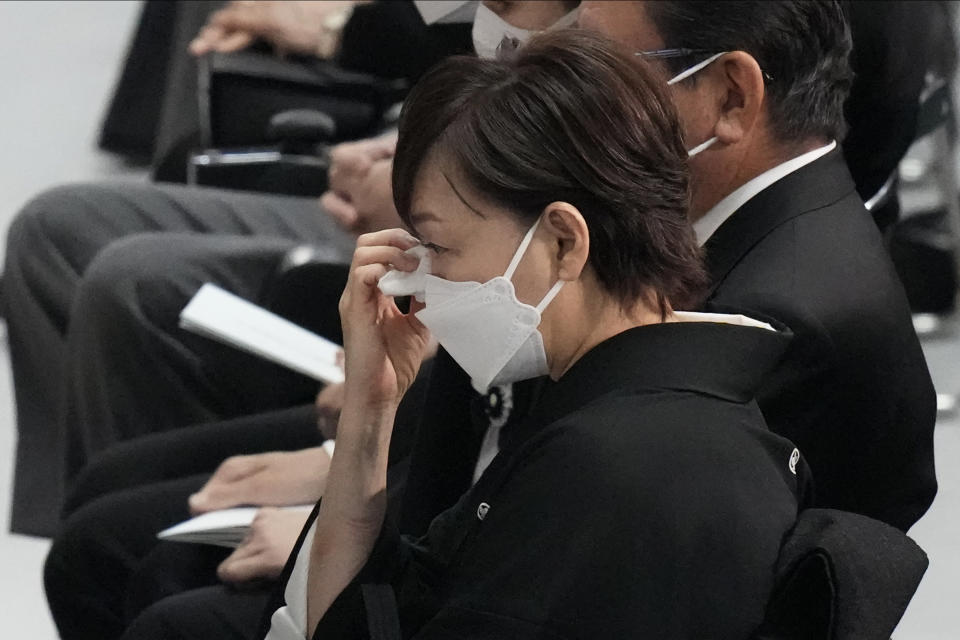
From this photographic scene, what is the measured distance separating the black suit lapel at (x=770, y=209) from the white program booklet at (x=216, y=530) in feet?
1.75

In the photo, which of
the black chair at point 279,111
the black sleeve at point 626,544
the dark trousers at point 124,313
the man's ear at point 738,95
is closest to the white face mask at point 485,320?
the black sleeve at point 626,544

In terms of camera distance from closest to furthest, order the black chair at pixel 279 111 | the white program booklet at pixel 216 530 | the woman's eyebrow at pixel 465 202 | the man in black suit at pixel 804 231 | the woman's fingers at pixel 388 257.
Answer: the woman's eyebrow at pixel 465 202 < the woman's fingers at pixel 388 257 < the man in black suit at pixel 804 231 < the white program booklet at pixel 216 530 < the black chair at pixel 279 111

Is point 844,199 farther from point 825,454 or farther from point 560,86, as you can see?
point 560,86

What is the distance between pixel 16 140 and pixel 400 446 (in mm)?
2529

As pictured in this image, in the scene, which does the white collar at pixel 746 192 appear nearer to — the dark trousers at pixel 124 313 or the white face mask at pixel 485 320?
the white face mask at pixel 485 320

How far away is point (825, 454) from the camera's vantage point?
1371 mm

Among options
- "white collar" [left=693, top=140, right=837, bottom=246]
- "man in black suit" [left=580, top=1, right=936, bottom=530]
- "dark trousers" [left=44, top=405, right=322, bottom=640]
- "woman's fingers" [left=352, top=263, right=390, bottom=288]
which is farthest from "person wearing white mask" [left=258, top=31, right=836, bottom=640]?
"dark trousers" [left=44, top=405, right=322, bottom=640]

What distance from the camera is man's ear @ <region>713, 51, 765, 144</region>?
1.38m

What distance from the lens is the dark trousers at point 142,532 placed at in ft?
Answer: 5.22

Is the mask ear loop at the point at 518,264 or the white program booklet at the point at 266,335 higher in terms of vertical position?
the mask ear loop at the point at 518,264

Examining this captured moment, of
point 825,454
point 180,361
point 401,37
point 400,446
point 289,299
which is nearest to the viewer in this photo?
point 825,454

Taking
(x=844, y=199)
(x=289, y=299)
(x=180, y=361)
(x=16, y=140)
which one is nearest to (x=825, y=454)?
(x=844, y=199)

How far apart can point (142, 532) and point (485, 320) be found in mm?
722

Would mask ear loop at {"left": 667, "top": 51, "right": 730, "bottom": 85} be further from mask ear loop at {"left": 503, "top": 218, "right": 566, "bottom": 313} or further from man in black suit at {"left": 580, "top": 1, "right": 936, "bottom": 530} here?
mask ear loop at {"left": 503, "top": 218, "right": 566, "bottom": 313}
